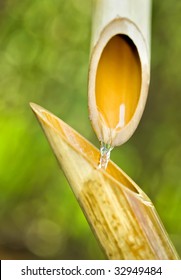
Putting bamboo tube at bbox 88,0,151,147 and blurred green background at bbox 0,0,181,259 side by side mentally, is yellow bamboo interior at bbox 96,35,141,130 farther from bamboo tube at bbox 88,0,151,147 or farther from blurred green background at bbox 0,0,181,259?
blurred green background at bbox 0,0,181,259

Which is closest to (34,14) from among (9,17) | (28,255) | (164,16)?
(9,17)

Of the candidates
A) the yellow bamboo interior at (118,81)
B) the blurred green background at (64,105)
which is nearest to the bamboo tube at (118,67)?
the yellow bamboo interior at (118,81)

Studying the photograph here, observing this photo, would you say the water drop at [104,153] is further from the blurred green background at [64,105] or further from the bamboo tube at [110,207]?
the blurred green background at [64,105]

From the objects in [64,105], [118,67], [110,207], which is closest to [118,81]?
[118,67]

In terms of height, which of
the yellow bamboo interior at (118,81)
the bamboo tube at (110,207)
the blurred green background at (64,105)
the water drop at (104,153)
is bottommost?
the bamboo tube at (110,207)

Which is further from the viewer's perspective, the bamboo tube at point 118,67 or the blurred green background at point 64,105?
the blurred green background at point 64,105

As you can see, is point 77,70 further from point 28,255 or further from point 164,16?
point 28,255

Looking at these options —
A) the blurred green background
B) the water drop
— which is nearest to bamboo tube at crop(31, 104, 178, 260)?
the water drop

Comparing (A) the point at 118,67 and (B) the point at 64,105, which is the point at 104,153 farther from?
(B) the point at 64,105
